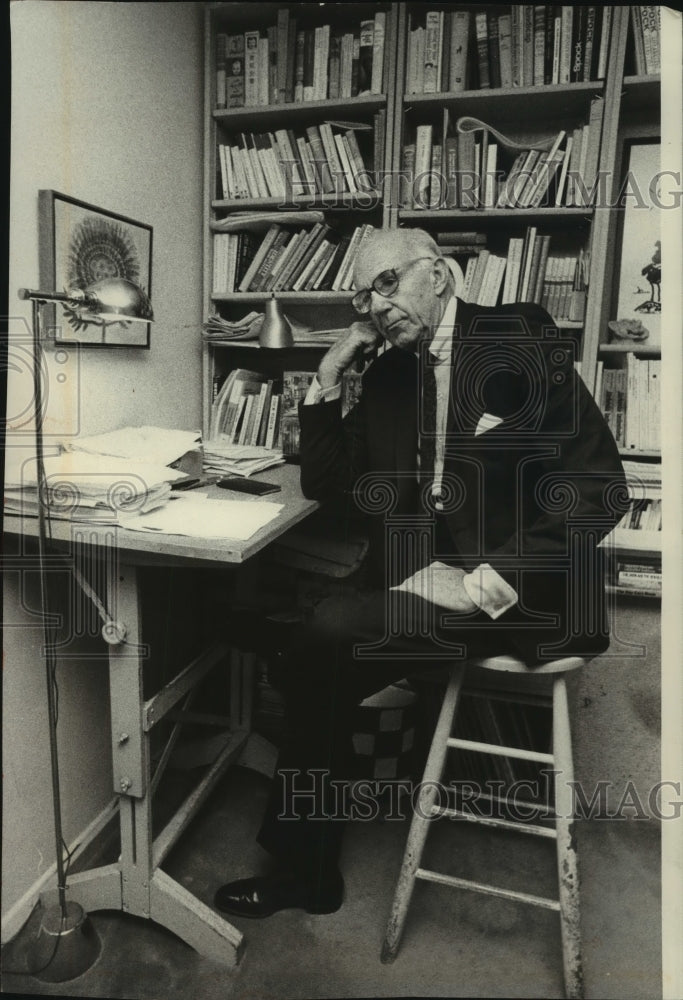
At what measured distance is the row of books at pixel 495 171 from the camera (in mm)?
1830

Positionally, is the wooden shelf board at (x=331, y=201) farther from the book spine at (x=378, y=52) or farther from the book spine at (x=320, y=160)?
the book spine at (x=378, y=52)

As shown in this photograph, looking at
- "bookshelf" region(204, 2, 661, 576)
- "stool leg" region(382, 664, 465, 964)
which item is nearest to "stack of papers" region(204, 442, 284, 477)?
"bookshelf" region(204, 2, 661, 576)

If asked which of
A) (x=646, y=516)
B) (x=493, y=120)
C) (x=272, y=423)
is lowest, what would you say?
(x=646, y=516)

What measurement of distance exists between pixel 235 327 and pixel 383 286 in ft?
2.00

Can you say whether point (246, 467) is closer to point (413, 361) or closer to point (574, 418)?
point (413, 361)

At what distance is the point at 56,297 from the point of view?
1.23 m

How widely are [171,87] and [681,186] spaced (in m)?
1.36

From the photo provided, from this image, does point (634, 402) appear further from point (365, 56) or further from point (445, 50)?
point (365, 56)

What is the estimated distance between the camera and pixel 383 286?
5.58 ft

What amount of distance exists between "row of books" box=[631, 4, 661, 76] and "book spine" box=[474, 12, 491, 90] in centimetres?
36

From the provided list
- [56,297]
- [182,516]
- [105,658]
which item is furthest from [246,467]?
[56,297]

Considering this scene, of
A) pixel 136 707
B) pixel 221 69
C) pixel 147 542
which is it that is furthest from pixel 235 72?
pixel 136 707

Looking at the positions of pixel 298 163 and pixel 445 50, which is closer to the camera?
pixel 445 50

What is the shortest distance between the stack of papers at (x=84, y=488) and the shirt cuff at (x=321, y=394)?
1.81 feet
